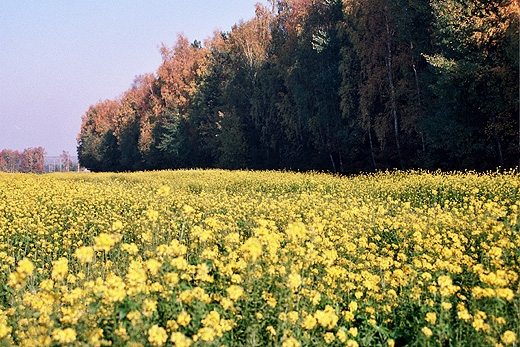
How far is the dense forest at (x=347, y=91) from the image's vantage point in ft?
59.8

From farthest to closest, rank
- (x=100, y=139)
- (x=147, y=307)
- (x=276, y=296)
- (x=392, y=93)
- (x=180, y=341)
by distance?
(x=100, y=139), (x=392, y=93), (x=276, y=296), (x=147, y=307), (x=180, y=341)

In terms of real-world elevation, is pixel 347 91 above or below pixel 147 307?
above

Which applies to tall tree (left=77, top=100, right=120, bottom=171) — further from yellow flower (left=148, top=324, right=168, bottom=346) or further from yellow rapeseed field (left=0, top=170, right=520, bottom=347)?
yellow flower (left=148, top=324, right=168, bottom=346)

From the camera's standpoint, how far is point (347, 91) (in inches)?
1021

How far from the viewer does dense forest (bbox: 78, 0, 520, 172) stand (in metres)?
18.2

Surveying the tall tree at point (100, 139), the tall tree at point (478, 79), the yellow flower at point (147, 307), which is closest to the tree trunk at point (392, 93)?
the tall tree at point (478, 79)

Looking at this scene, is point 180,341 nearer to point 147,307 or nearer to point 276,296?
point 147,307

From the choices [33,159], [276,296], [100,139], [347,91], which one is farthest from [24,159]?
[276,296]

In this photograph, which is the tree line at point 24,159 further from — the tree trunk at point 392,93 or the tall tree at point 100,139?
the tree trunk at point 392,93

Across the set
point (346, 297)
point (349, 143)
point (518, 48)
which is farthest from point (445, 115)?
point (346, 297)

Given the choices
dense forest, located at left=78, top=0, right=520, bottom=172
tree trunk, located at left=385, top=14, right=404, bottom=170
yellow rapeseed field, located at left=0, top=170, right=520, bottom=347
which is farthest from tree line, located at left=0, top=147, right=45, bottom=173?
yellow rapeseed field, located at left=0, top=170, right=520, bottom=347

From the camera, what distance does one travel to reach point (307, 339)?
3.32 meters

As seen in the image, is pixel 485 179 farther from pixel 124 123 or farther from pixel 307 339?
pixel 124 123

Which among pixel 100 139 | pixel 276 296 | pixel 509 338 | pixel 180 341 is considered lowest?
pixel 509 338
